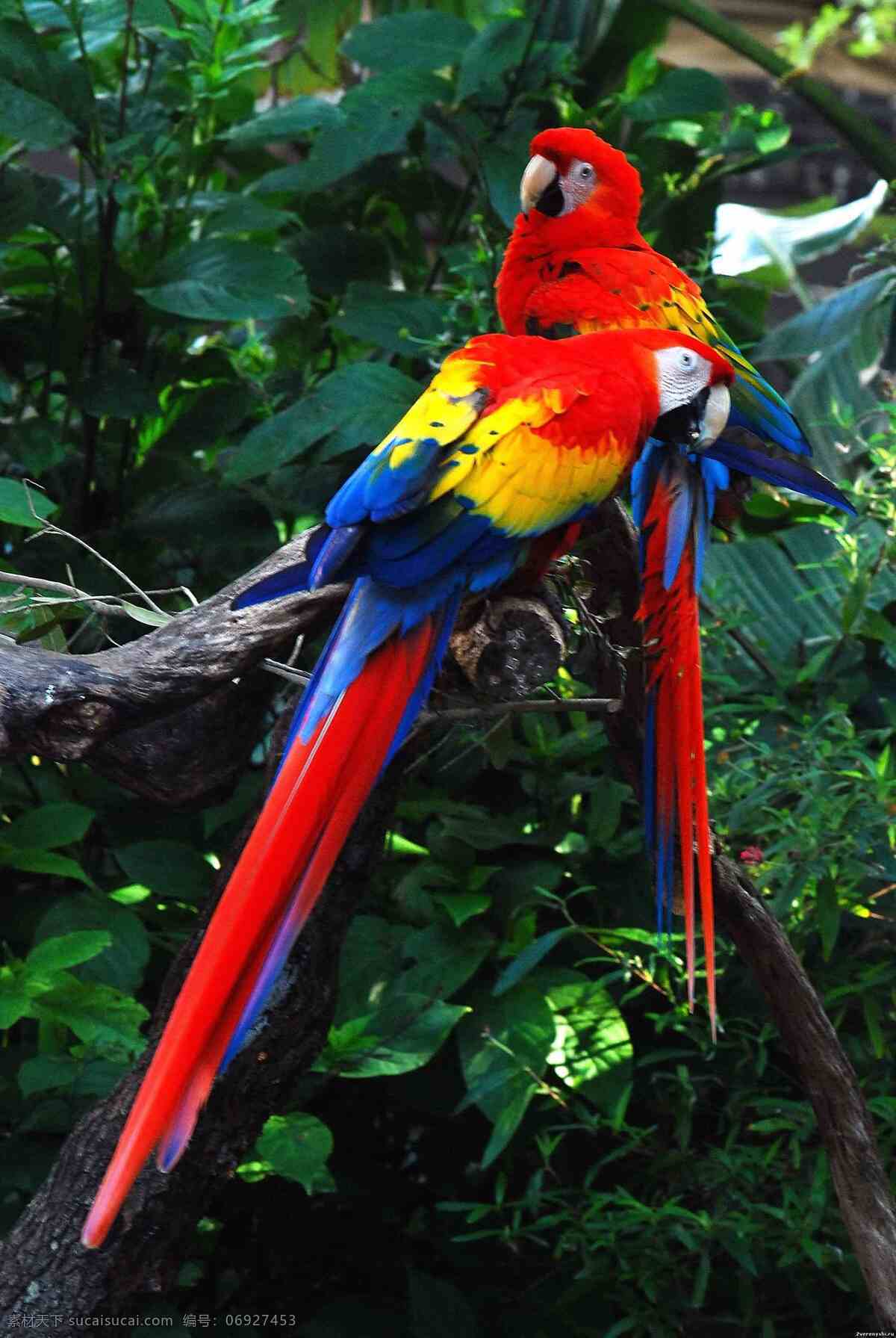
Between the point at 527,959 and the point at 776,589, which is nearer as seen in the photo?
the point at 527,959

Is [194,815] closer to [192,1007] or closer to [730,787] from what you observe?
[730,787]

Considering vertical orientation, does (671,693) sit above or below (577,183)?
below

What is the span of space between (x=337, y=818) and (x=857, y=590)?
0.72 meters

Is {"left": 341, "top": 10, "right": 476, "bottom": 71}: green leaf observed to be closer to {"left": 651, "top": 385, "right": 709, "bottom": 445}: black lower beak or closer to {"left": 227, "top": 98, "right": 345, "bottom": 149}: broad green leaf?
{"left": 227, "top": 98, "right": 345, "bottom": 149}: broad green leaf

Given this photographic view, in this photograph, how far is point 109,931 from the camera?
105 cm

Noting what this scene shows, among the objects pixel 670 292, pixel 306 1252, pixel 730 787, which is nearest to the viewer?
pixel 670 292

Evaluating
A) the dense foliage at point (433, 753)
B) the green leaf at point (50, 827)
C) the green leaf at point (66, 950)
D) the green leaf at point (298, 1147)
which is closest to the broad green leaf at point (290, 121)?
the dense foliage at point (433, 753)

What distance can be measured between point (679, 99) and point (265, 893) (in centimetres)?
113

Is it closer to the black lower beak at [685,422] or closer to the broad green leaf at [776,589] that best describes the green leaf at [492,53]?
the broad green leaf at [776,589]

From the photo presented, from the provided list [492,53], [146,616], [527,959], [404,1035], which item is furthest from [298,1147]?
[492,53]

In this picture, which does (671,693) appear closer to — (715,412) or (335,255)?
(715,412)

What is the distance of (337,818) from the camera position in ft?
1.87

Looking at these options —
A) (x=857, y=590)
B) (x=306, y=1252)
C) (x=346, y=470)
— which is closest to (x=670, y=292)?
(x=857, y=590)

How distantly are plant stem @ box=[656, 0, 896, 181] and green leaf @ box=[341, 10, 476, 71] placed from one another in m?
0.31
